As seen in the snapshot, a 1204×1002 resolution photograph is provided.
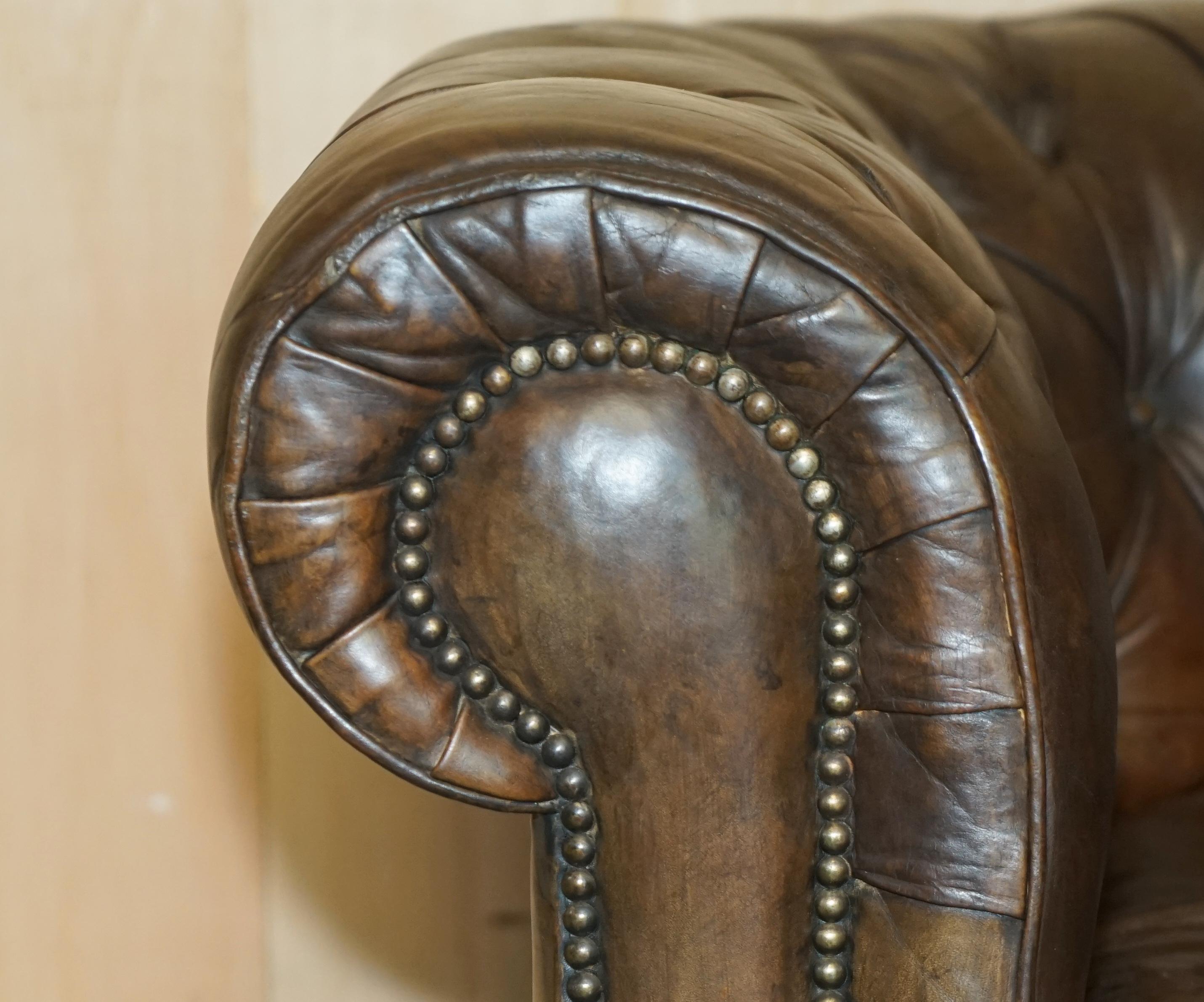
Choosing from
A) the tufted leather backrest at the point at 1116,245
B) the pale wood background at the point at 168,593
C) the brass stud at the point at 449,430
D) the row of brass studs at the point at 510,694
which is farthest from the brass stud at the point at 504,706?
the pale wood background at the point at 168,593

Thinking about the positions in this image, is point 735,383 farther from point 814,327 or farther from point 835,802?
point 835,802

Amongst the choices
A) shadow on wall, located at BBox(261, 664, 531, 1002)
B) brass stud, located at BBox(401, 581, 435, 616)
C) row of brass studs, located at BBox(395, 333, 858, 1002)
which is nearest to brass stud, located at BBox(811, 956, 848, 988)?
row of brass studs, located at BBox(395, 333, 858, 1002)

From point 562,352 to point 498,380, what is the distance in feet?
0.08

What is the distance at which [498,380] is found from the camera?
454 millimetres

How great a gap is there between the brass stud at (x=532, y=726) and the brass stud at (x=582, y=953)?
0.08 m

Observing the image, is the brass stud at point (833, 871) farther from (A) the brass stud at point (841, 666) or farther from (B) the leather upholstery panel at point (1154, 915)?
(B) the leather upholstery panel at point (1154, 915)

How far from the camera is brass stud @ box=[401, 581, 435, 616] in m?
0.47

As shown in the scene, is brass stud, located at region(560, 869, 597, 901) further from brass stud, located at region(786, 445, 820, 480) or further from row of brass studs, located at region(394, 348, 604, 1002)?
brass stud, located at region(786, 445, 820, 480)

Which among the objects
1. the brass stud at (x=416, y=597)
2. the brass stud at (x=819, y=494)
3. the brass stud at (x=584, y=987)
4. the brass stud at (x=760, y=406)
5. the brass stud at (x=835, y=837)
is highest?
the brass stud at (x=760, y=406)

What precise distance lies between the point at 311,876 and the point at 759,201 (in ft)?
3.26

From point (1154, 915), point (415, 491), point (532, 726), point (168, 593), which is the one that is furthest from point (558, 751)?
point (168, 593)

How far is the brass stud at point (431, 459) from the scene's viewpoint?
460mm

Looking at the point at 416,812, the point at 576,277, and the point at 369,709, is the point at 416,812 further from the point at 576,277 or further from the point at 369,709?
the point at 576,277

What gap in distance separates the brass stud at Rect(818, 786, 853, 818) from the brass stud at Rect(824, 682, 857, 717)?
3cm
